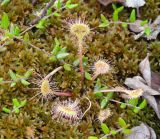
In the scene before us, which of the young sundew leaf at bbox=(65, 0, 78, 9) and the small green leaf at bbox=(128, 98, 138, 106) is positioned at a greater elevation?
the young sundew leaf at bbox=(65, 0, 78, 9)

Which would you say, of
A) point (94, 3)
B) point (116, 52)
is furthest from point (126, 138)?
point (94, 3)

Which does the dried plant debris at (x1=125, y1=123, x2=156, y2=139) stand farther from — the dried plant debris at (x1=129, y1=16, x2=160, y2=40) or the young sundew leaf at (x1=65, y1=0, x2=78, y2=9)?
the young sundew leaf at (x1=65, y1=0, x2=78, y2=9)

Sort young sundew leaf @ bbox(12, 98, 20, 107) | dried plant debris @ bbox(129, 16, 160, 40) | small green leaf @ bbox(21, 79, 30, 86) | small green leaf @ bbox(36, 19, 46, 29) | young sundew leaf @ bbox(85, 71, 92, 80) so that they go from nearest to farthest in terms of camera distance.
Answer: young sundew leaf @ bbox(12, 98, 20, 107) → small green leaf @ bbox(21, 79, 30, 86) → young sundew leaf @ bbox(85, 71, 92, 80) → small green leaf @ bbox(36, 19, 46, 29) → dried plant debris @ bbox(129, 16, 160, 40)

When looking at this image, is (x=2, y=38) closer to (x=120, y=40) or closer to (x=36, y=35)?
(x=36, y=35)

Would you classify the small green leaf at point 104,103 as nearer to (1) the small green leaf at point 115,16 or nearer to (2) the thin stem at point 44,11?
(1) the small green leaf at point 115,16

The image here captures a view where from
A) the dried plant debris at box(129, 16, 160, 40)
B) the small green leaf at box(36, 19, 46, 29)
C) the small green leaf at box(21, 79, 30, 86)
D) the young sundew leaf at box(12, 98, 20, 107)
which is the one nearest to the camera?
the young sundew leaf at box(12, 98, 20, 107)

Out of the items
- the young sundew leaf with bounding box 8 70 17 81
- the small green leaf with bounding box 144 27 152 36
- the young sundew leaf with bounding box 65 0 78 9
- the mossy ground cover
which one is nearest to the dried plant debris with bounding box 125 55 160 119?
the mossy ground cover
